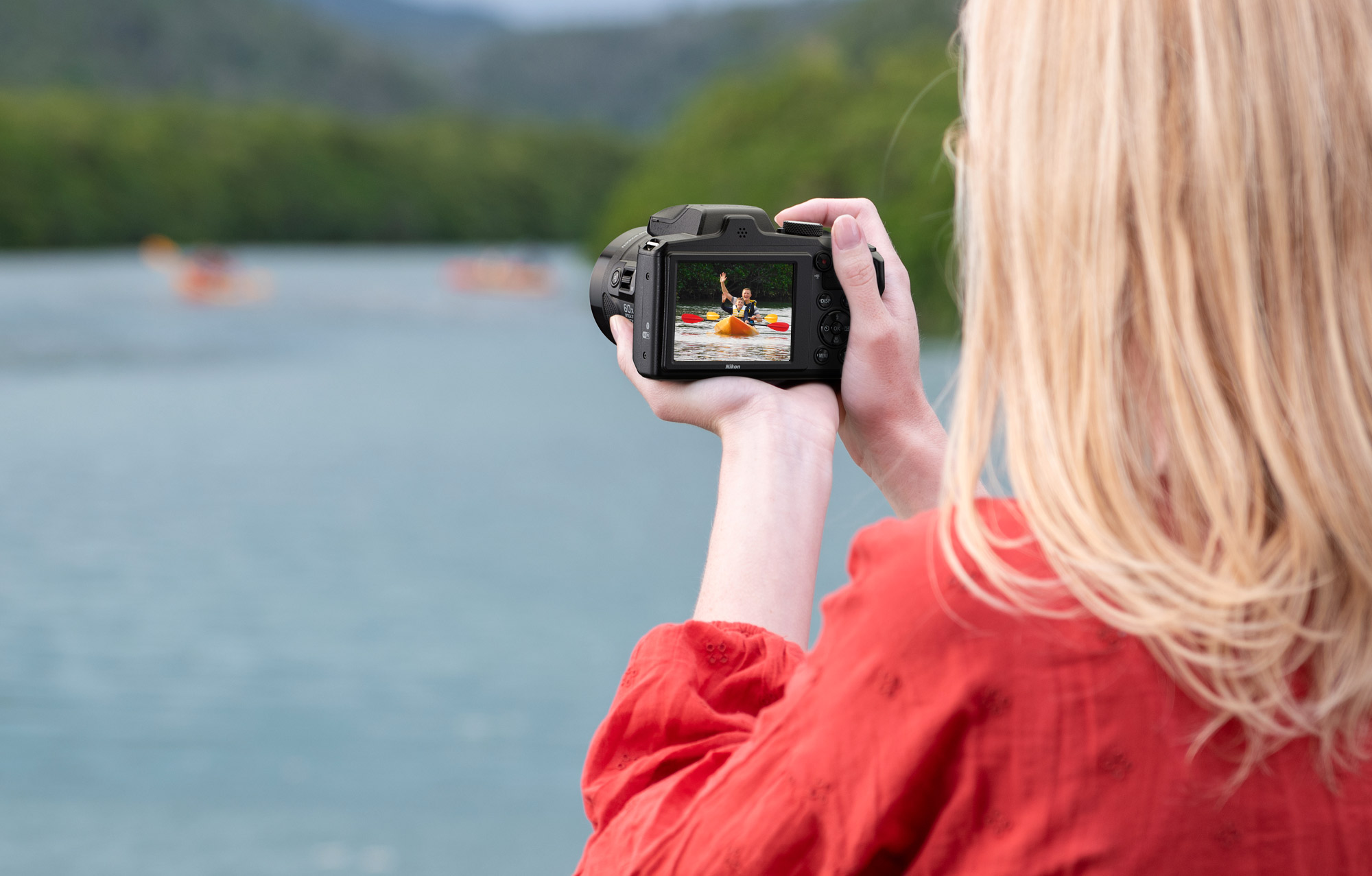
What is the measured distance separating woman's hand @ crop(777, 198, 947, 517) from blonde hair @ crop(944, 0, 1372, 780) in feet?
1.08

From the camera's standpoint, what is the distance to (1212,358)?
526 millimetres

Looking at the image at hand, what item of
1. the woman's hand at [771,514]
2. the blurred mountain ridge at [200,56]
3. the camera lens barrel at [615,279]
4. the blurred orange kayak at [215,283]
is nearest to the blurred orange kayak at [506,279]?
the blurred orange kayak at [215,283]

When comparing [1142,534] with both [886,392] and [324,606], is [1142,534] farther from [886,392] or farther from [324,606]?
[324,606]

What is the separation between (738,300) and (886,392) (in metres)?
0.12

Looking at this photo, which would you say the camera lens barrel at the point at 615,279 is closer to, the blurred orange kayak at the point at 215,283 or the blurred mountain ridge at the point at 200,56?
the blurred orange kayak at the point at 215,283

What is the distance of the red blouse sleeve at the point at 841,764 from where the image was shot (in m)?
0.52

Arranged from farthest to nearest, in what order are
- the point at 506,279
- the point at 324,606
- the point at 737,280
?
the point at 506,279 < the point at 324,606 < the point at 737,280

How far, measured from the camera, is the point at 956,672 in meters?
0.51

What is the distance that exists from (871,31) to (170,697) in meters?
28.7

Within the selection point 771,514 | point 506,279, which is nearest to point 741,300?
point 771,514

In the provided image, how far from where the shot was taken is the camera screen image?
889 mm

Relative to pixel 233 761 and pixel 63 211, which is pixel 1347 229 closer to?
pixel 233 761

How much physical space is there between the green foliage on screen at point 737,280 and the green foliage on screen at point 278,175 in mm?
36521

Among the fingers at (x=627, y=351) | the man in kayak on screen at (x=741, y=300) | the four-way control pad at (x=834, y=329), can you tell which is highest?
the man in kayak on screen at (x=741, y=300)
